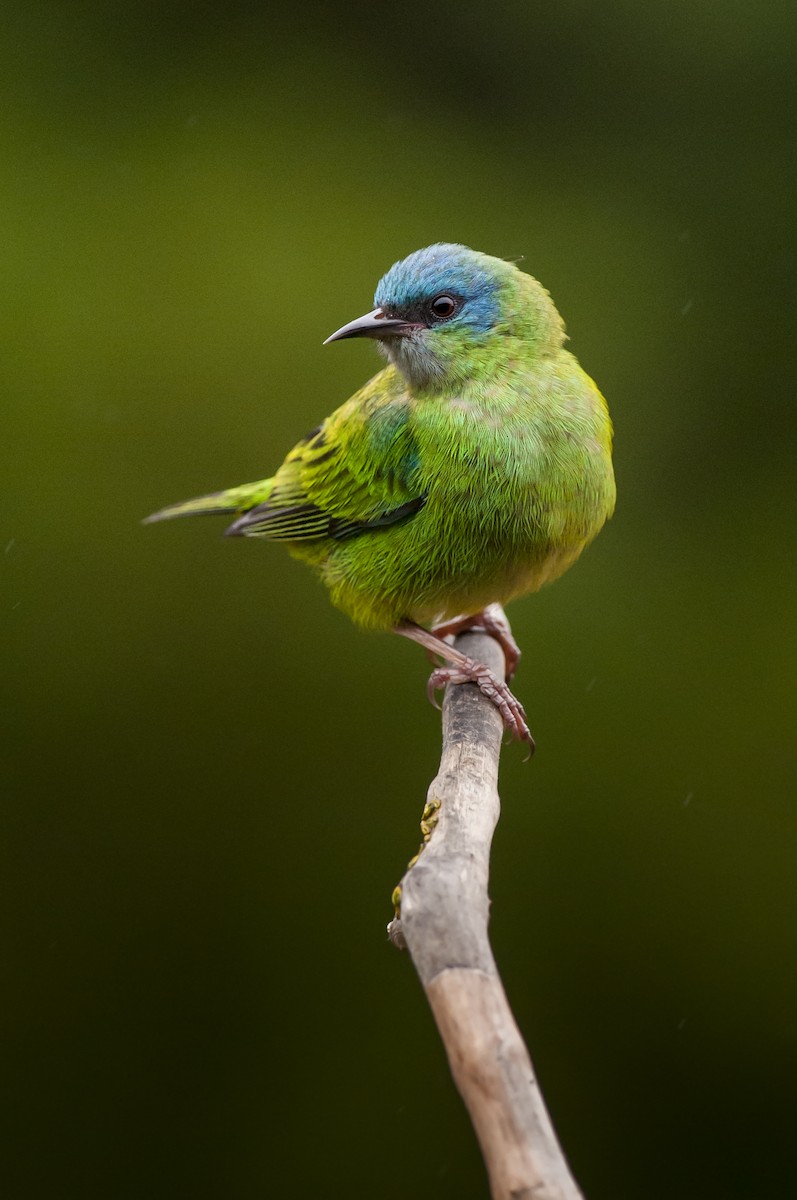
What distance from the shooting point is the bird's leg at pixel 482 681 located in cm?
306

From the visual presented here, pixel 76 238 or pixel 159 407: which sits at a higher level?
pixel 76 238

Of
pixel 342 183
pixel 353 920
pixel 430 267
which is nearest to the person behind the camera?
pixel 430 267

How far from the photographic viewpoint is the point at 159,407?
4820 mm

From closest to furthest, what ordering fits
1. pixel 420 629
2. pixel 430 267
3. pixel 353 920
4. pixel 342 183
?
pixel 430 267, pixel 420 629, pixel 353 920, pixel 342 183

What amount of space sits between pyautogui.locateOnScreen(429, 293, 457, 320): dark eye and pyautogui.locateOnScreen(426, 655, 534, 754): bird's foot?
789 millimetres

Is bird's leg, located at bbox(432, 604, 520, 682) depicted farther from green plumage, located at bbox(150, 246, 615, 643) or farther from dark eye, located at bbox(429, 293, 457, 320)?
dark eye, located at bbox(429, 293, 457, 320)

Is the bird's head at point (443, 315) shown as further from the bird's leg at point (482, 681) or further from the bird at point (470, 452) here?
the bird's leg at point (482, 681)

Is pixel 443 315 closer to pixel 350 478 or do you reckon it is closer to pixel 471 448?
pixel 471 448

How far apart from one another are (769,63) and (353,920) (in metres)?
3.36

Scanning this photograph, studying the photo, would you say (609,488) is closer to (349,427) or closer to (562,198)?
(349,427)

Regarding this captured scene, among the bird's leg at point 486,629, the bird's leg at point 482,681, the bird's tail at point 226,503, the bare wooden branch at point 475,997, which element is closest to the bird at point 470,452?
the bird's leg at point 482,681

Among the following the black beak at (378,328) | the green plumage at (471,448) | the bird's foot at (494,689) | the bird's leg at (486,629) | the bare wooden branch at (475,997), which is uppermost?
the black beak at (378,328)

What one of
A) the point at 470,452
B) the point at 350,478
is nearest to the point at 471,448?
the point at 470,452

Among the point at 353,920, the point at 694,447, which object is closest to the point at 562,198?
the point at 694,447
